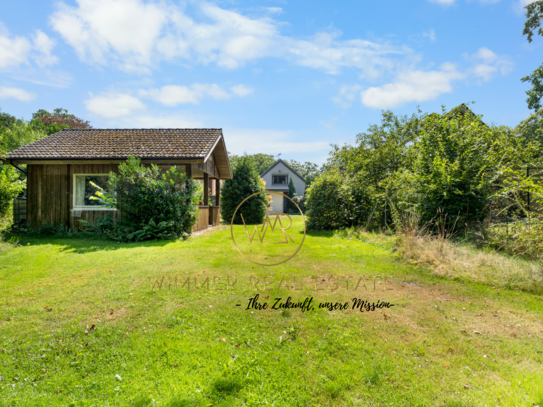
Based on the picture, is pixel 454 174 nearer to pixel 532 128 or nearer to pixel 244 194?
pixel 244 194

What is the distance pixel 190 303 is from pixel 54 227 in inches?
419

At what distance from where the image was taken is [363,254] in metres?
8.40

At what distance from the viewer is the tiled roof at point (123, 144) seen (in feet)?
40.7

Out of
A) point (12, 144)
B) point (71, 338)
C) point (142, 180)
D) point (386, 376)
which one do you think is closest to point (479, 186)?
point (386, 376)

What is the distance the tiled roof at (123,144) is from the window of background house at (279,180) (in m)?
27.0

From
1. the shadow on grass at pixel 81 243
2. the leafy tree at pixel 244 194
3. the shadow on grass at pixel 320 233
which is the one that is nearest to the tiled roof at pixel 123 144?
the shadow on grass at pixel 81 243

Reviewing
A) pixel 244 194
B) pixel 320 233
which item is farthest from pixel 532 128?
pixel 244 194

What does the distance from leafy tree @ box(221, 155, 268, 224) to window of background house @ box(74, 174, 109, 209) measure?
942cm

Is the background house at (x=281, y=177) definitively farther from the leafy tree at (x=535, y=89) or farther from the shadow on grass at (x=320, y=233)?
the shadow on grass at (x=320, y=233)

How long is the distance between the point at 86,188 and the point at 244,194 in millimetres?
10113

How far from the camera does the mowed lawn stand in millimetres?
2715

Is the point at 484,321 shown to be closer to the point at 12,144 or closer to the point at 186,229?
the point at 186,229

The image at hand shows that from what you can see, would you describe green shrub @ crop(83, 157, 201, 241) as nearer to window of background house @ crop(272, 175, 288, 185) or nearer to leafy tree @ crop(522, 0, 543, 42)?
leafy tree @ crop(522, 0, 543, 42)

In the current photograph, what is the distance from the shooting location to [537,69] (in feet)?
76.8
